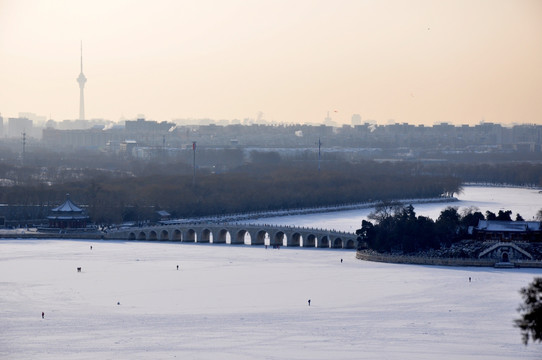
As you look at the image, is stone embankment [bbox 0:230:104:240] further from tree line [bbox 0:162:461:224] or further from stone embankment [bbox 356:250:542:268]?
stone embankment [bbox 356:250:542:268]

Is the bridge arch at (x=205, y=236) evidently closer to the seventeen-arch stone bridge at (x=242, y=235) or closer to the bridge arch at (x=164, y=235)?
the seventeen-arch stone bridge at (x=242, y=235)

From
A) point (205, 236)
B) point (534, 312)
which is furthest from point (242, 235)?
point (534, 312)

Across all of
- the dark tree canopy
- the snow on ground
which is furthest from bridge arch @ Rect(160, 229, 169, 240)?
the dark tree canopy

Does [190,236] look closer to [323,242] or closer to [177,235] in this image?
[177,235]

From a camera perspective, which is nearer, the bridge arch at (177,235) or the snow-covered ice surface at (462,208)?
the bridge arch at (177,235)

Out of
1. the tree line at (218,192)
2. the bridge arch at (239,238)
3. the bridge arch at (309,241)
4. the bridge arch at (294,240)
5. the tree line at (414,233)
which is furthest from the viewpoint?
the tree line at (218,192)

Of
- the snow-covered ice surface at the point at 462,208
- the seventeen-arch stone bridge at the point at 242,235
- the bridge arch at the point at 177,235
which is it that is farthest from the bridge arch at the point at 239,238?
the snow-covered ice surface at the point at 462,208

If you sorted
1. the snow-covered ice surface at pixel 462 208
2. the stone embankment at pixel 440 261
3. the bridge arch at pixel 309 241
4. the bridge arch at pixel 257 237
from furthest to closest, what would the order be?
1. the snow-covered ice surface at pixel 462 208
2. the bridge arch at pixel 257 237
3. the bridge arch at pixel 309 241
4. the stone embankment at pixel 440 261
